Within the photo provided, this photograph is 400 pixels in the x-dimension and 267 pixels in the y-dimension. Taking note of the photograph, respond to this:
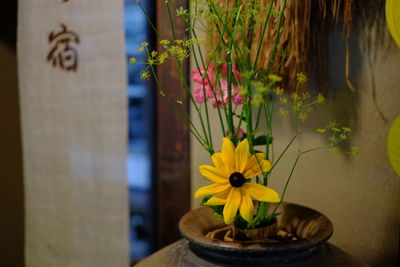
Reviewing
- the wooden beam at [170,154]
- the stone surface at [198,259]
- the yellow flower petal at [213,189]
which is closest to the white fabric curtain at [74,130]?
the wooden beam at [170,154]

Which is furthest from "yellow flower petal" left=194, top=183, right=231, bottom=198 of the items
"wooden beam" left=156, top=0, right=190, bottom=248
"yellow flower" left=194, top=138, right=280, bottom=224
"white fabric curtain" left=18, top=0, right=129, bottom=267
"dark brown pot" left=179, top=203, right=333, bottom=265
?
"white fabric curtain" left=18, top=0, right=129, bottom=267

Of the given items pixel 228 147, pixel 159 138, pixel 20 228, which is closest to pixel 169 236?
pixel 159 138

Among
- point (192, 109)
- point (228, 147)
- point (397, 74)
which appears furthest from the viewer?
point (192, 109)

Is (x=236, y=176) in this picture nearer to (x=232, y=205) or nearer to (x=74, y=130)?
(x=232, y=205)

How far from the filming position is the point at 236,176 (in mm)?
792

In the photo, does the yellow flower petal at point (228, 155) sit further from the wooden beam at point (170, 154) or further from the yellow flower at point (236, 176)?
the wooden beam at point (170, 154)

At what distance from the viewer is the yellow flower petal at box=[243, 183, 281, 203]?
0.77 m

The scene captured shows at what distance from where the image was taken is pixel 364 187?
124 cm

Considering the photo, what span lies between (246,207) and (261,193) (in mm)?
45

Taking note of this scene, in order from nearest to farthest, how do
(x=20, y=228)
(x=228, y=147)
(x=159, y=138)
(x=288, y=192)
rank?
(x=228, y=147) → (x=288, y=192) → (x=159, y=138) → (x=20, y=228)

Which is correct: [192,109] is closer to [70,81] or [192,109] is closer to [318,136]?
[318,136]

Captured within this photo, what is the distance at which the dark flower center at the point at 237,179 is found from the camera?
0.79m

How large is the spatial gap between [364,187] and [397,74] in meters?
0.38

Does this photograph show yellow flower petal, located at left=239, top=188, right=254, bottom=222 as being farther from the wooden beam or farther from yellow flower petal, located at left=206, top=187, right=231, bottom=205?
the wooden beam
